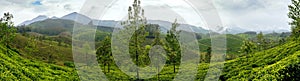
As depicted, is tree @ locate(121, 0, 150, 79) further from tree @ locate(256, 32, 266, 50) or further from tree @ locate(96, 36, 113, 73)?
tree @ locate(256, 32, 266, 50)

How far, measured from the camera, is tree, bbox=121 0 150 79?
203ft

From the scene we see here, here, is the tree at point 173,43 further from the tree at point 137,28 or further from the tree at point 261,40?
the tree at point 261,40

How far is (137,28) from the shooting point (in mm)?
63156

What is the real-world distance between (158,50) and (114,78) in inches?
403

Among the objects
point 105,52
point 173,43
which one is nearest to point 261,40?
point 173,43

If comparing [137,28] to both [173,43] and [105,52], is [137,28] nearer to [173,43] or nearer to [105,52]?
[173,43]

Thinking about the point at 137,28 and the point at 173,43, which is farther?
the point at 173,43

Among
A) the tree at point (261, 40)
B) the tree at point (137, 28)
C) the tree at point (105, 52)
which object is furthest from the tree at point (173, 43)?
the tree at point (261, 40)

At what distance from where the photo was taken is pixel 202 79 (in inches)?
2202

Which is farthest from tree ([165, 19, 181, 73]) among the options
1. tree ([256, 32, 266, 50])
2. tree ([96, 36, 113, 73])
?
tree ([256, 32, 266, 50])

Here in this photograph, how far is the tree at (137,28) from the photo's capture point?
61.8m

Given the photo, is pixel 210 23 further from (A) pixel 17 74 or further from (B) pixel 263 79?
(A) pixel 17 74

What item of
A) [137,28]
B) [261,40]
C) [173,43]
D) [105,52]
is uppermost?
[137,28]

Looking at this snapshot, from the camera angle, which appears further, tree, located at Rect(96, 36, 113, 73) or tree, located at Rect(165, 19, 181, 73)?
tree, located at Rect(96, 36, 113, 73)
